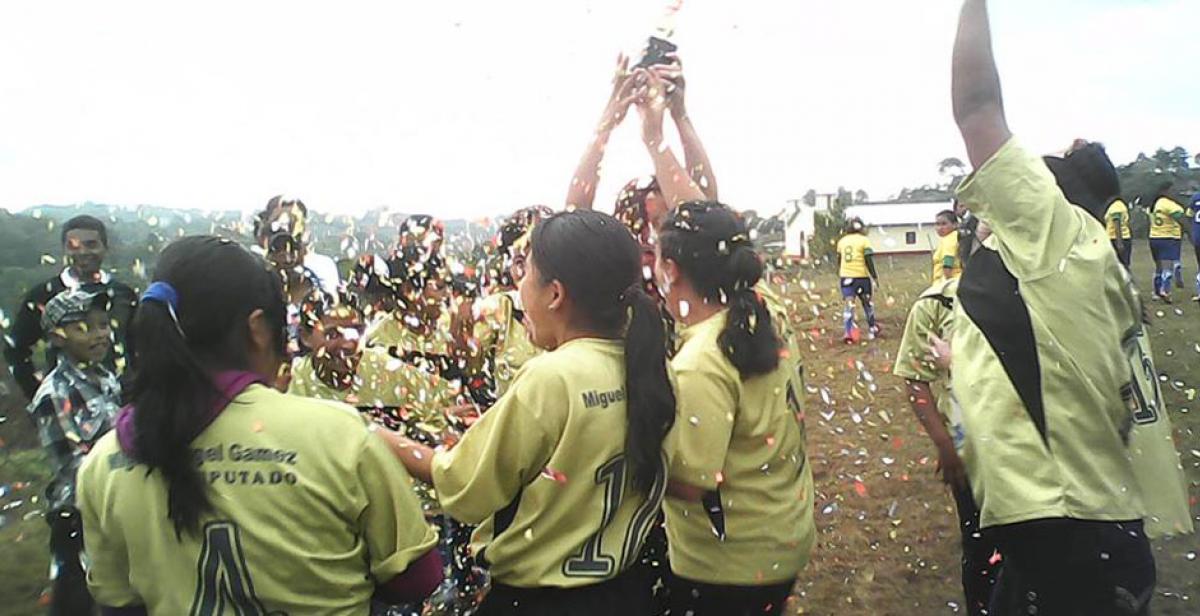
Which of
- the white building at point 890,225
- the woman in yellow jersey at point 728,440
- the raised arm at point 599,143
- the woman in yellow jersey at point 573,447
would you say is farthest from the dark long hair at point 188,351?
the white building at point 890,225

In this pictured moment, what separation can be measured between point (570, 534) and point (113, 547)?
3.20ft

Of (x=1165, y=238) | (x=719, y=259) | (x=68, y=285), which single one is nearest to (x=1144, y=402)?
(x=719, y=259)

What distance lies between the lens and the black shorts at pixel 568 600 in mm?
2084

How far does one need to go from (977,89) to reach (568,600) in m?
1.60

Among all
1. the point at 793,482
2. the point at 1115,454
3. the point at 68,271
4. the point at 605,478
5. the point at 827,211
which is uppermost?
the point at 68,271

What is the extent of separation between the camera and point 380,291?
4137 mm

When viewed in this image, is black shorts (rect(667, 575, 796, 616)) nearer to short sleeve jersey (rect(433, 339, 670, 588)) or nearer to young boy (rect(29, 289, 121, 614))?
short sleeve jersey (rect(433, 339, 670, 588))

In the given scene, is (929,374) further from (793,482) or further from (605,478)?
(605,478)

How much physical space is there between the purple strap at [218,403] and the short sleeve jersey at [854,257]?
457 inches

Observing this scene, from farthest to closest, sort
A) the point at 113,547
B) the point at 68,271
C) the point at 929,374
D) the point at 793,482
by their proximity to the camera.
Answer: the point at 68,271
the point at 929,374
the point at 793,482
the point at 113,547

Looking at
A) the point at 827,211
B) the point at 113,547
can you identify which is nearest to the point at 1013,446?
the point at 113,547

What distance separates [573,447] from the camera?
Answer: 6.62 feet

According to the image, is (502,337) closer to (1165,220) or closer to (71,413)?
(71,413)

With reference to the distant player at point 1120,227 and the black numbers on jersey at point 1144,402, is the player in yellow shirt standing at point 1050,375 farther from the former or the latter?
the distant player at point 1120,227
